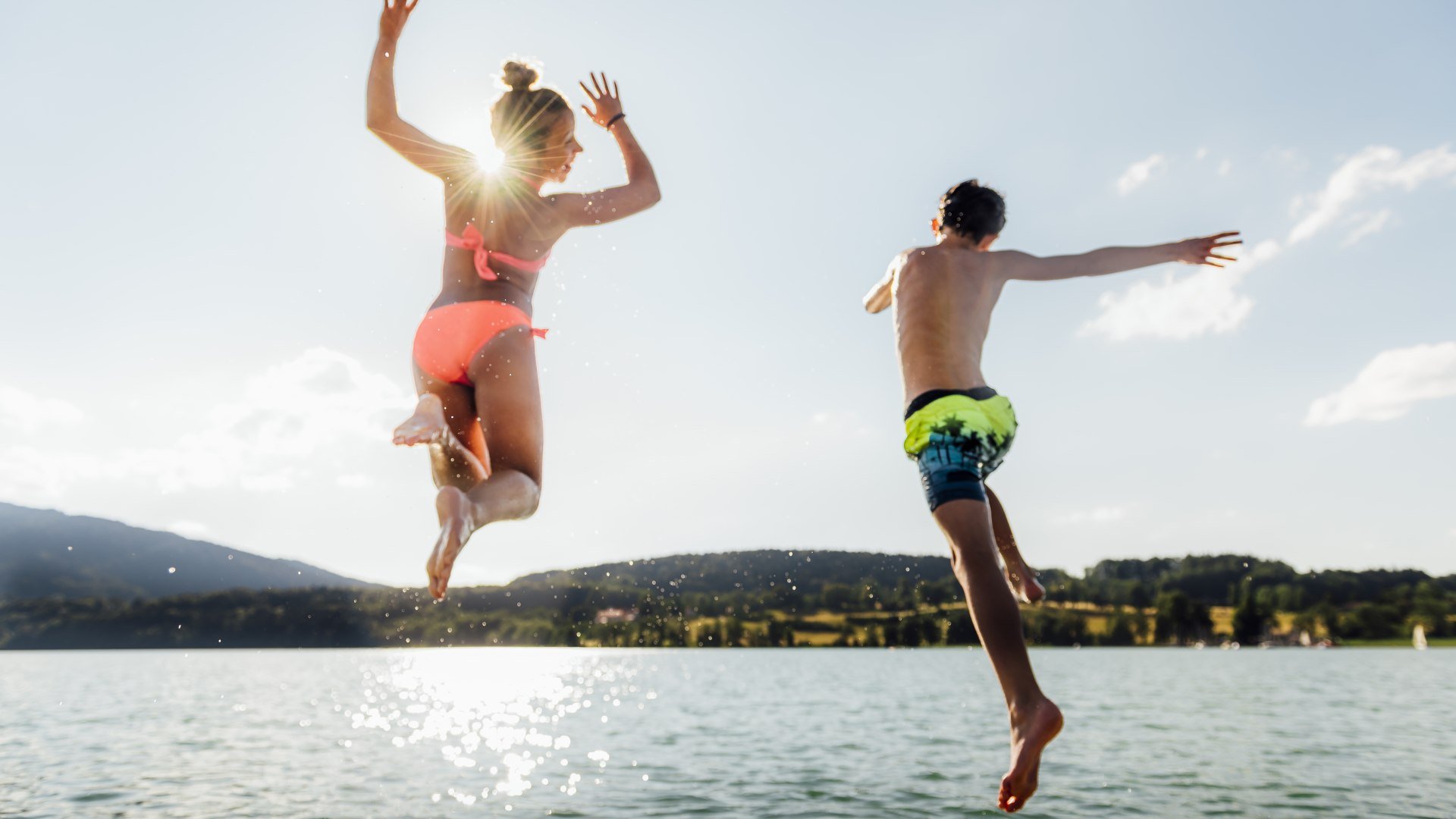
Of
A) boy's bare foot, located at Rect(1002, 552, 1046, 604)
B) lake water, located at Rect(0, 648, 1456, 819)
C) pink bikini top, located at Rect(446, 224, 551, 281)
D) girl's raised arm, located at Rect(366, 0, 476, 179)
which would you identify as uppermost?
girl's raised arm, located at Rect(366, 0, 476, 179)

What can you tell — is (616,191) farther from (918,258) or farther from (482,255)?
(918,258)

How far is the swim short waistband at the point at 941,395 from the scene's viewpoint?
4.54m

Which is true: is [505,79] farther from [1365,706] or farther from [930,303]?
[1365,706]

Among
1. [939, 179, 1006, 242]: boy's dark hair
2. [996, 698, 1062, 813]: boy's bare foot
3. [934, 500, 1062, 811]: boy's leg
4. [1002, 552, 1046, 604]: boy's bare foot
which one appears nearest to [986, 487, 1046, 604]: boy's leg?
[1002, 552, 1046, 604]: boy's bare foot

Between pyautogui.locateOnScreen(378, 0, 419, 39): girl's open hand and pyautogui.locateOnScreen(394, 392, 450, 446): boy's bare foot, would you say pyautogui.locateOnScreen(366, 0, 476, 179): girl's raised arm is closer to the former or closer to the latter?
pyautogui.locateOnScreen(378, 0, 419, 39): girl's open hand

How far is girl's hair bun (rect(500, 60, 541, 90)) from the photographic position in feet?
16.3

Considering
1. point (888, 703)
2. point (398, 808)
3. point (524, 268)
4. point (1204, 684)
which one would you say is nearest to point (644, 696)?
point (888, 703)

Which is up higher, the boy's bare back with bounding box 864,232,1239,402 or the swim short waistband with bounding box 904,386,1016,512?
the boy's bare back with bounding box 864,232,1239,402

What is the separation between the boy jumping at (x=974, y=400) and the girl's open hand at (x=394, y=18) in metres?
2.68

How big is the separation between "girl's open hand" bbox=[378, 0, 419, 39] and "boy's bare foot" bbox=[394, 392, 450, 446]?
175cm

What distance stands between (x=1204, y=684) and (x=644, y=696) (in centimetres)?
5818

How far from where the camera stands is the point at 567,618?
989 inches

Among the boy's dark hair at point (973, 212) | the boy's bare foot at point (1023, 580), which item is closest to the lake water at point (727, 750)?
the boy's bare foot at point (1023, 580)

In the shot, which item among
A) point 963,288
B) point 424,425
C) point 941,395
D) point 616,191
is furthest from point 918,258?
point 424,425
